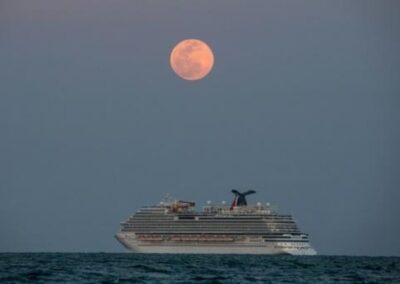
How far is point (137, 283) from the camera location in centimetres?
8275

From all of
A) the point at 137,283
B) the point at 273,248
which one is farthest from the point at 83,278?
the point at 273,248

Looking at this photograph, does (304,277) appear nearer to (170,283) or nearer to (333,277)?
(333,277)

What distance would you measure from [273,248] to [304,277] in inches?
3911

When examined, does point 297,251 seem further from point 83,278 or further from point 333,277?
point 83,278

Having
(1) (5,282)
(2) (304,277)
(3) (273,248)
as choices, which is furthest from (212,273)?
(3) (273,248)

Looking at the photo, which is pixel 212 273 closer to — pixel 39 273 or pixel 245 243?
pixel 39 273

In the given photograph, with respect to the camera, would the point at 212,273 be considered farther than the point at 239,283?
Yes

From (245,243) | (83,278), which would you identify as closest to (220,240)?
(245,243)

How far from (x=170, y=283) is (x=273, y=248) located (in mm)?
114990

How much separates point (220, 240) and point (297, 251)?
38.4 feet

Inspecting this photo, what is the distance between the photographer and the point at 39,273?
96.6m

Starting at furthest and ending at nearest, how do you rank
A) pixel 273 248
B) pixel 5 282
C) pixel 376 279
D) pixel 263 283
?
1. pixel 273 248
2. pixel 376 279
3. pixel 263 283
4. pixel 5 282

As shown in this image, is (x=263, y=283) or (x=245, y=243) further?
(x=245, y=243)

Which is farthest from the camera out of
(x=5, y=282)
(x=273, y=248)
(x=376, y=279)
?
(x=273, y=248)
